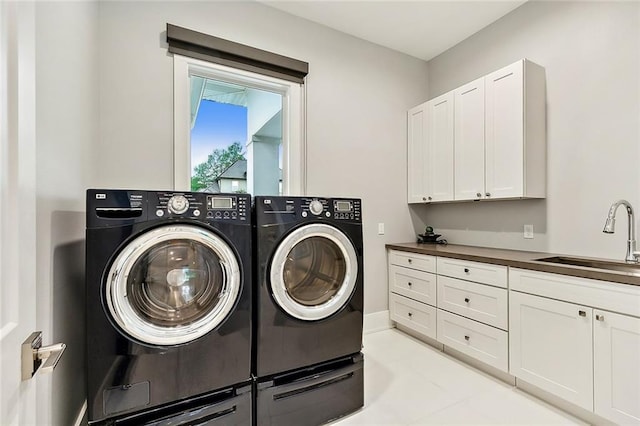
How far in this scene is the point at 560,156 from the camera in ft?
7.90

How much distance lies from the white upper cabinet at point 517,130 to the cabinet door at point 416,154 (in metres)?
0.72

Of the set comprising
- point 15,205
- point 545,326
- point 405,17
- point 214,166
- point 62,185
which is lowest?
point 545,326

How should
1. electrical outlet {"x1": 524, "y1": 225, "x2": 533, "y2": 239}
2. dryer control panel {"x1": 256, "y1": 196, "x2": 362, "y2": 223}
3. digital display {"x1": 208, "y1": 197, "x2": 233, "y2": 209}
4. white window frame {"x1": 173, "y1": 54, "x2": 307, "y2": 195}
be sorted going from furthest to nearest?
electrical outlet {"x1": 524, "y1": 225, "x2": 533, "y2": 239} < white window frame {"x1": 173, "y1": 54, "x2": 307, "y2": 195} < dryer control panel {"x1": 256, "y1": 196, "x2": 362, "y2": 223} < digital display {"x1": 208, "y1": 197, "x2": 233, "y2": 209}

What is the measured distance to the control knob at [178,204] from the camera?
4.71ft

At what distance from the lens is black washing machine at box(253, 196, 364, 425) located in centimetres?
163

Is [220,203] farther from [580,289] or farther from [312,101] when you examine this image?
[580,289]

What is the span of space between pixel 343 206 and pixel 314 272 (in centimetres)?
43

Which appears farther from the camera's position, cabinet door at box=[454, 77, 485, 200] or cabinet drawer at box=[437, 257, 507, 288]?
cabinet door at box=[454, 77, 485, 200]

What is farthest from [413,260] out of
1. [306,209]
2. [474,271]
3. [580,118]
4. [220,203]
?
[220,203]

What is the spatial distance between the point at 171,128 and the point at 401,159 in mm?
2268

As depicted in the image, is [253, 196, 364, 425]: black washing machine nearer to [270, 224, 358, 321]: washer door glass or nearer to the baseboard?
[270, 224, 358, 321]: washer door glass

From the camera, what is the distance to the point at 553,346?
6.10 feet

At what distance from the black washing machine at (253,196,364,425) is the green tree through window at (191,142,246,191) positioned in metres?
1.18

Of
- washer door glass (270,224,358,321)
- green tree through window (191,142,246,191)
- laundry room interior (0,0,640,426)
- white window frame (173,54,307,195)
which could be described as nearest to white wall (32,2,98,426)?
laundry room interior (0,0,640,426)
